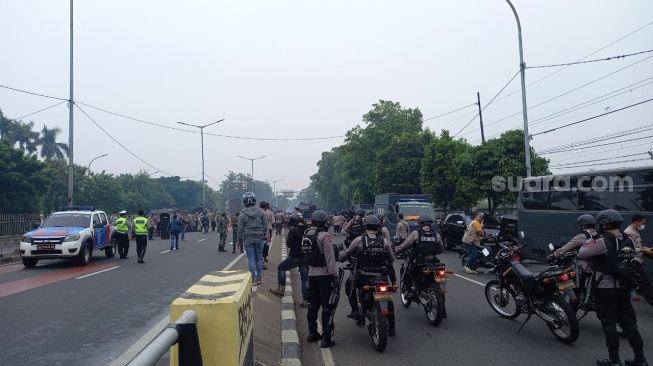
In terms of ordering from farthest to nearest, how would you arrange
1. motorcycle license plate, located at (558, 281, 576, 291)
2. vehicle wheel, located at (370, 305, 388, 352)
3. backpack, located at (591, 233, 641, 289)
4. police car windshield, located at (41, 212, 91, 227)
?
police car windshield, located at (41, 212, 91, 227)
motorcycle license plate, located at (558, 281, 576, 291)
vehicle wheel, located at (370, 305, 388, 352)
backpack, located at (591, 233, 641, 289)

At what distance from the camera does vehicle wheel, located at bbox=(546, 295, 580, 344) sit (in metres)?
6.78

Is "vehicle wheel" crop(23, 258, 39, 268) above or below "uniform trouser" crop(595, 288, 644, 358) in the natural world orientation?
below

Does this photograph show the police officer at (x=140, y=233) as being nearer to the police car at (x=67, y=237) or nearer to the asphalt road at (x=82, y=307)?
the asphalt road at (x=82, y=307)

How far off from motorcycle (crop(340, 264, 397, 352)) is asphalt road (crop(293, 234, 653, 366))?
205 mm

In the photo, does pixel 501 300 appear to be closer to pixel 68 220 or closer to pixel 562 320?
pixel 562 320

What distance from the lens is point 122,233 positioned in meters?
18.3

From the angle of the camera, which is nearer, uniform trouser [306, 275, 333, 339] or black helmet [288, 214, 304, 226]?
uniform trouser [306, 275, 333, 339]

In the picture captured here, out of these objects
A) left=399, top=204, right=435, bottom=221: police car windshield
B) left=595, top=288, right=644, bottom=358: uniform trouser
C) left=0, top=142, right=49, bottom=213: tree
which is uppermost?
left=0, top=142, right=49, bottom=213: tree

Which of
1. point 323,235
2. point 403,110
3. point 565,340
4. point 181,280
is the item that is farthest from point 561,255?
point 403,110

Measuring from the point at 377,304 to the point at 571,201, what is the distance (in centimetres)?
1020

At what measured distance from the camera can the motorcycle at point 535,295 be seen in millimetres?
6949

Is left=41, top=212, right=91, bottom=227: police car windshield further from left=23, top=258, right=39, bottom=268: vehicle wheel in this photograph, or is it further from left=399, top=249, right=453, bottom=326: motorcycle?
left=399, top=249, right=453, bottom=326: motorcycle
